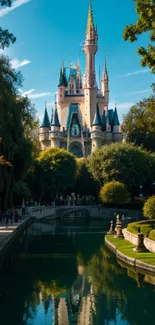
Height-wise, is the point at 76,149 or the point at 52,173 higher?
the point at 76,149

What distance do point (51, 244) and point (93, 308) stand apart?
49.4 feet

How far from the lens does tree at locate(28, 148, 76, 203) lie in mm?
55312

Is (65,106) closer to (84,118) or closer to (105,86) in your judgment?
(84,118)

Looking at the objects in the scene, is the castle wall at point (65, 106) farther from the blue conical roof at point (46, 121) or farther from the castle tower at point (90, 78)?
the blue conical roof at point (46, 121)

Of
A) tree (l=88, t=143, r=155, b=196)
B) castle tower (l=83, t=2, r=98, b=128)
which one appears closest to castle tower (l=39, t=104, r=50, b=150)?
castle tower (l=83, t=2, r=98, b=128)

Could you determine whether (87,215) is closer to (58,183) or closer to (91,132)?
(58,183)

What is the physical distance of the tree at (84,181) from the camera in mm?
60219

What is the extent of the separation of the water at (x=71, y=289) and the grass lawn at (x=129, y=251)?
66cm

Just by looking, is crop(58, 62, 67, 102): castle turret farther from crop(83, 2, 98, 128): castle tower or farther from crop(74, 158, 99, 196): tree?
crop(74, 158, 99, 196): tree

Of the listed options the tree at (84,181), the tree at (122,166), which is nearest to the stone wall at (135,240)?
the tree at (122,166)

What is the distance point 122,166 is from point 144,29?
1456 inches

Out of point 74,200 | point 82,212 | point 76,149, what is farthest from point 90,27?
point 82,212

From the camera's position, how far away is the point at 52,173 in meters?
55.2

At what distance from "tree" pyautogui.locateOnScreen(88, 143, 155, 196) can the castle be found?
3482 cm
